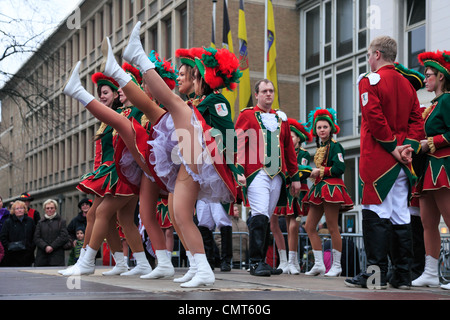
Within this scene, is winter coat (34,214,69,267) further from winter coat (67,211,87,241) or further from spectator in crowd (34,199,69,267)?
winter coat (67,211,87,241)

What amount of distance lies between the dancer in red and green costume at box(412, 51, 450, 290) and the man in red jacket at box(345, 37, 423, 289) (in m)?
0.43

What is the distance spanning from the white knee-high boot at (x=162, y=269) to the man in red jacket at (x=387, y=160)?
Answer: 1765mm

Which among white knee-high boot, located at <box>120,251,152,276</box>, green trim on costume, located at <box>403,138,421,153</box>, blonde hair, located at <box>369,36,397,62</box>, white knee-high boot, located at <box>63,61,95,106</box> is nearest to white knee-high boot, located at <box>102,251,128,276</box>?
white knee-high boot, located at <box>120,251,152,276</box>

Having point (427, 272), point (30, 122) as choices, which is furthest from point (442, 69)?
point (30, 122)

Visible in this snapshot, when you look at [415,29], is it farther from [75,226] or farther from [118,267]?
[118,267]

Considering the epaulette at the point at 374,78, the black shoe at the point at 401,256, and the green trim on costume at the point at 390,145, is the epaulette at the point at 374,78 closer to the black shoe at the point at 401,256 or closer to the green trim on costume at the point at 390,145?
the green trim on costume at the point at 390,145

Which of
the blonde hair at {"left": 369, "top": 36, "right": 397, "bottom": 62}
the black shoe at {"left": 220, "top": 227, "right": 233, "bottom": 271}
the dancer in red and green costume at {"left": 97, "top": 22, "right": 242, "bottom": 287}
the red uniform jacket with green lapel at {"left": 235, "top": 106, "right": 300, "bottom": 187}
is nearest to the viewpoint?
the dancer in red and green costume at {"left": 97, "top": 22, "right": 242, "bottom": 287}

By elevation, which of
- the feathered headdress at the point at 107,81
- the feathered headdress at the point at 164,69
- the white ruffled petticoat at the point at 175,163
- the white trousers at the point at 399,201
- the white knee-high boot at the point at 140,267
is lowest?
the white knee-high boot at the point at 140,267

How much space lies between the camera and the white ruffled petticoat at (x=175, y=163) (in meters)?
5.80

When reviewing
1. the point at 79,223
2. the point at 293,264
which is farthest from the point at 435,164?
the point at 79,223

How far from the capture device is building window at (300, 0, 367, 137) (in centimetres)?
2711

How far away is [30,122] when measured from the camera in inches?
1085

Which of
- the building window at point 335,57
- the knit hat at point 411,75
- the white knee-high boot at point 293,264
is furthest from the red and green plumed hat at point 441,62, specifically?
the building window at point 335,57

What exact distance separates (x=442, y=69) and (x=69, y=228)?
30.4 feet
